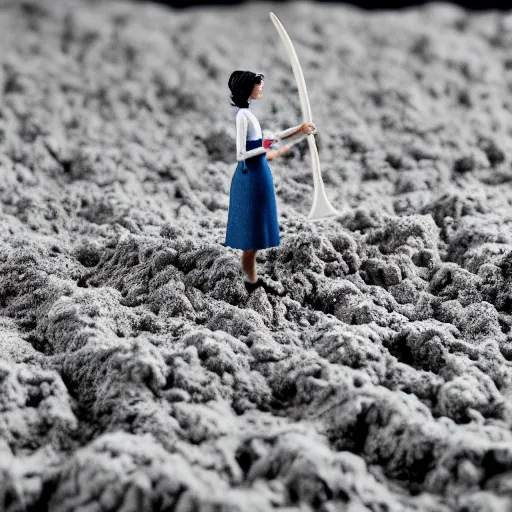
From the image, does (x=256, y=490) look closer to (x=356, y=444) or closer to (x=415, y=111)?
(x=356, y=444)

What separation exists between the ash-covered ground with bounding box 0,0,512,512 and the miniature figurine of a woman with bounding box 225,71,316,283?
0.40 ft

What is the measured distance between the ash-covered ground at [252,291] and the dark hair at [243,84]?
33cm

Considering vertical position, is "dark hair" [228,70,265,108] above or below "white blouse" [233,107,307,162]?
above

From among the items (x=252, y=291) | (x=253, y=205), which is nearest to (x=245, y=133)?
(x=253, y=205)

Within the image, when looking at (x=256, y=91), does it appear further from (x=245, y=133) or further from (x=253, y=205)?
(x=253, y=205)

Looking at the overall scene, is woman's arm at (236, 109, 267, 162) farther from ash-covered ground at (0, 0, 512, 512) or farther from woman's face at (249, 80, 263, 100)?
ash-covered ground at (0, 0, 512, 512)

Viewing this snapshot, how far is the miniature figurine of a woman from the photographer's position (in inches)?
57.5

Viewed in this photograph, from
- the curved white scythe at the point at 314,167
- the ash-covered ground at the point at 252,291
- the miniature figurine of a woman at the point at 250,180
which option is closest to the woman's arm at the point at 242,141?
the miniature figurine of a woman at the point at 250,180

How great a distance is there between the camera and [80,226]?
1.89 metres

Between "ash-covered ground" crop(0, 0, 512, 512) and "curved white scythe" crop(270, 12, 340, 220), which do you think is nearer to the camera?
"ash-covered ground" crop(0, 0, 512, 512)

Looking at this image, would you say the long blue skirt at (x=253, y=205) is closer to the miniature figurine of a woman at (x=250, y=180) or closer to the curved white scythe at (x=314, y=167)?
the miniature figurine of a woman at (x=250, y=180)

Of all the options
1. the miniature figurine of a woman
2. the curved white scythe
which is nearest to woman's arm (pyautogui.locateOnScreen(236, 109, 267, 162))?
the miniature figurine of a woman

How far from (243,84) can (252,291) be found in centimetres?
39

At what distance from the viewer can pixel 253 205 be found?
1.47 metres
